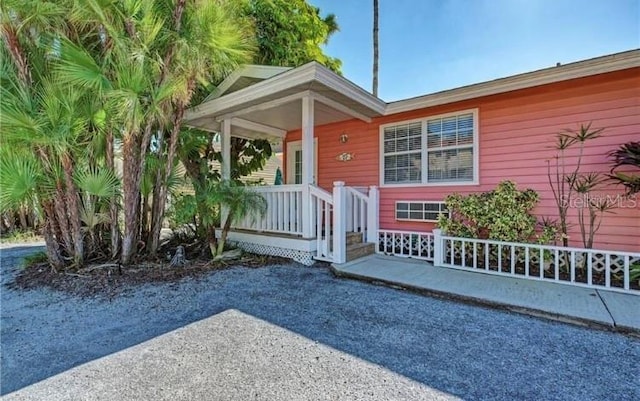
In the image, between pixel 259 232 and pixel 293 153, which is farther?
pixel 293 153

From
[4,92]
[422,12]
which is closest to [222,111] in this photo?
[4,92]

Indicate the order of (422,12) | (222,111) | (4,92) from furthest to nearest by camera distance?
(422,12) → (222,111) → (4,92)

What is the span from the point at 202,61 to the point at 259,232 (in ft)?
10.2

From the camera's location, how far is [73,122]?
4324 millimetres

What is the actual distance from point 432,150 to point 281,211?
3054 mm

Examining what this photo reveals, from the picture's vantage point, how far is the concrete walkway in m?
3.06

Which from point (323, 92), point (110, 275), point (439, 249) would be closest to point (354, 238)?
point (439, 249)

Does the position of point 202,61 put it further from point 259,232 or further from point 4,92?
point 259,232

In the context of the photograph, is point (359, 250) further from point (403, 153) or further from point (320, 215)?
point (403, 153)

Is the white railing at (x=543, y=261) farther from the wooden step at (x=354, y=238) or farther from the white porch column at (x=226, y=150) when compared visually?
the white porch column at (x=226, y=150)

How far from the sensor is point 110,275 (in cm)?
461

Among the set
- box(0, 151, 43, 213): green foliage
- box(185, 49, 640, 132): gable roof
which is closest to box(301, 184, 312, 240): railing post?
box(185, 49, 640, 132): gable roof

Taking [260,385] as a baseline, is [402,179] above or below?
above

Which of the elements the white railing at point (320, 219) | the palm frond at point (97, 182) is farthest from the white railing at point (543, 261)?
the palm frond at point (97, 182)
